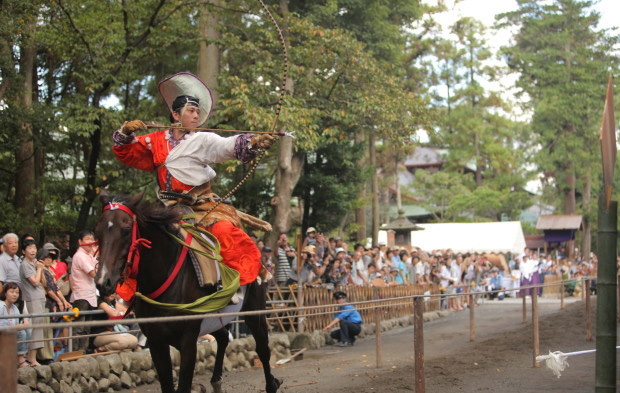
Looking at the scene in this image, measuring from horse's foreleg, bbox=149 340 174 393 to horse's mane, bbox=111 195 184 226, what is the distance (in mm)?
977

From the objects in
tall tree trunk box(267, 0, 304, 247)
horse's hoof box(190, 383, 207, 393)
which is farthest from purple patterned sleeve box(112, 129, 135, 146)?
tall tree trunk box(267, 0, 304, 247)

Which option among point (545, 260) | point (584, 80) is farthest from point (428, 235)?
point (584, 80)

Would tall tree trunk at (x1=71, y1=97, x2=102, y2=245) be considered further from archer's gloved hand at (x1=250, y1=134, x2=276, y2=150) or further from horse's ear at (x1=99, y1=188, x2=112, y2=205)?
horse's ear at (x1=99, y1=188, x2=112, y2=205)

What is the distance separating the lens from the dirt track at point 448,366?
29.7 feet

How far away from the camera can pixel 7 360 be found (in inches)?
126

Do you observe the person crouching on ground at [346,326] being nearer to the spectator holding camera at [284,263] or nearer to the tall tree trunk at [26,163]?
the spectator holding camera at [284,263]

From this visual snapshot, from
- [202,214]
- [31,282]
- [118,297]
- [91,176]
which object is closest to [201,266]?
[202,214]

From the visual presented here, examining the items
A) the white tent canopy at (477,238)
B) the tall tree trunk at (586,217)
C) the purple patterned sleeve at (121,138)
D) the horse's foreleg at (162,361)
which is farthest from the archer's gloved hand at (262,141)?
the tall tree trunk at (586,217)

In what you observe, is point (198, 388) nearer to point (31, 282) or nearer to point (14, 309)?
point (14, 309)

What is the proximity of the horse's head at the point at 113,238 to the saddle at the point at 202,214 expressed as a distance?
69cm

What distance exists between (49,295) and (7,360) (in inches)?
268

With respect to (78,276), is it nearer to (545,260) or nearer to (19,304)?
(19,304)

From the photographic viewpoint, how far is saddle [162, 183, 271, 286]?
20.7 feet

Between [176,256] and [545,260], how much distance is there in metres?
27.5
